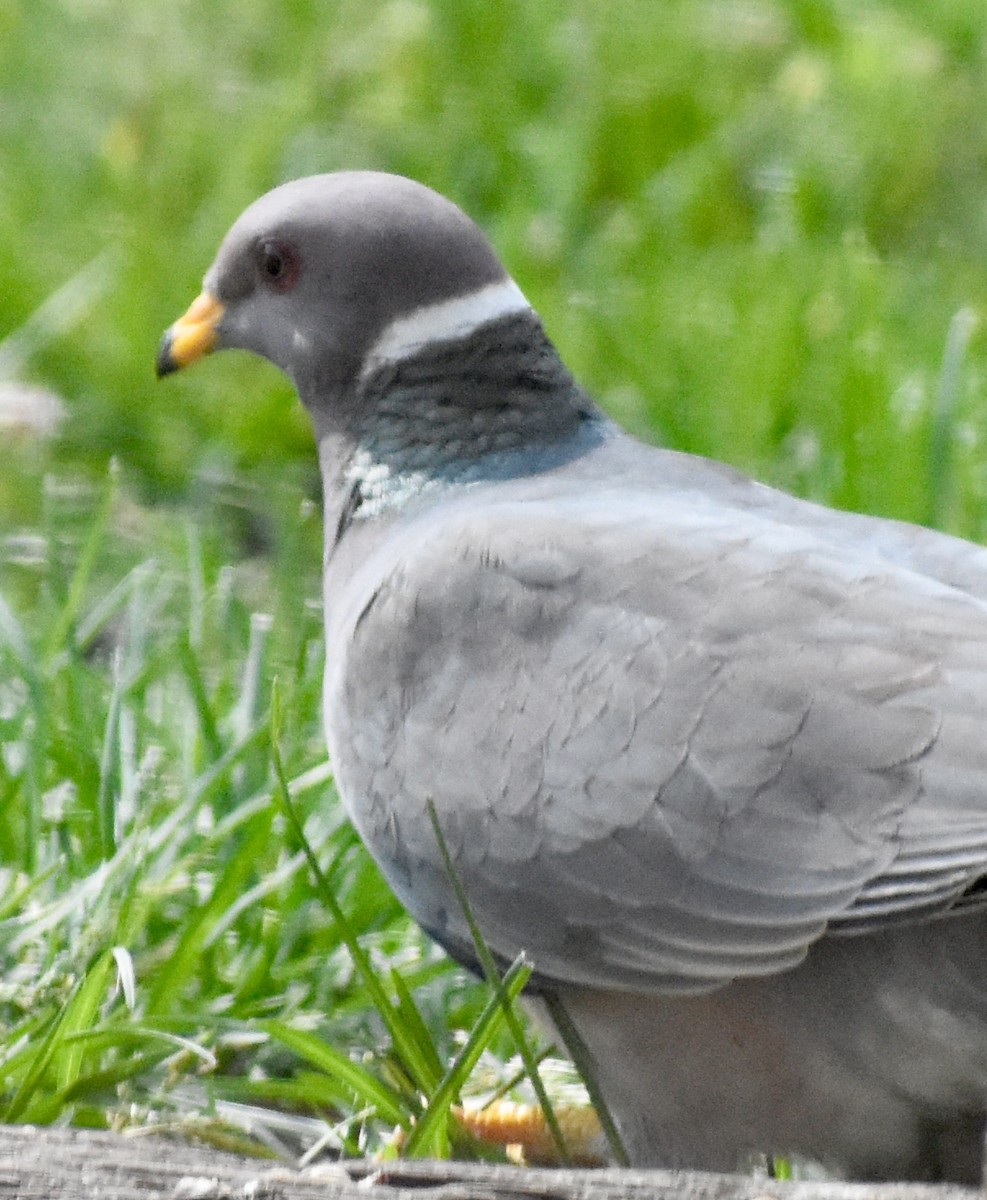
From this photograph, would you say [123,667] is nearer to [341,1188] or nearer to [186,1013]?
[186,1013]

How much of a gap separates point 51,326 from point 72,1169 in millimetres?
3155

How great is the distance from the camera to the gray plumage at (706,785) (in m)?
2.43

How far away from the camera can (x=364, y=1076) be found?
109 inches

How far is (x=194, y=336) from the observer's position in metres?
3.51

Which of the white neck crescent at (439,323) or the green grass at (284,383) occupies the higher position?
the white neck crescent at (439,323)

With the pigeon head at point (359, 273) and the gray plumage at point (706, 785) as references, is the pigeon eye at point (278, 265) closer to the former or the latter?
the pigeon head at point (359, 273)

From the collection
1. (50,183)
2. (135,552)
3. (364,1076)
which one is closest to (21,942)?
(364,1076)

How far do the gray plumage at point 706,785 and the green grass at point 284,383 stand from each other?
→ 0.95ft

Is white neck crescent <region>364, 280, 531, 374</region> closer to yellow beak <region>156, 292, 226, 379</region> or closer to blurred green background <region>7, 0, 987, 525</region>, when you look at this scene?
yellow beak <region>156, 292, 226, 379</region>

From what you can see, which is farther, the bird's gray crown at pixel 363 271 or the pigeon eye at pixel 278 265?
the pigeon eye at pixel 278 265

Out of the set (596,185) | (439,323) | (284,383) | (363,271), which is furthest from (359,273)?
(596,185)

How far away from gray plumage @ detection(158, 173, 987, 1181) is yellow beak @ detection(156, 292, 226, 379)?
639 mm

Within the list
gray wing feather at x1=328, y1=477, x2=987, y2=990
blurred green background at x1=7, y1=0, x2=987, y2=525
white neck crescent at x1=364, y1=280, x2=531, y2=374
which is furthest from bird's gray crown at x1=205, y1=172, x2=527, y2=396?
blurred green background at x1=7, y1=0, x2=987, y2=525

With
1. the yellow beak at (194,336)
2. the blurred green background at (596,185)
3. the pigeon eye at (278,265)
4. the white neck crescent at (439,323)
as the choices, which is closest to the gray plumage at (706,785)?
the white neck crescent at (439,323)
